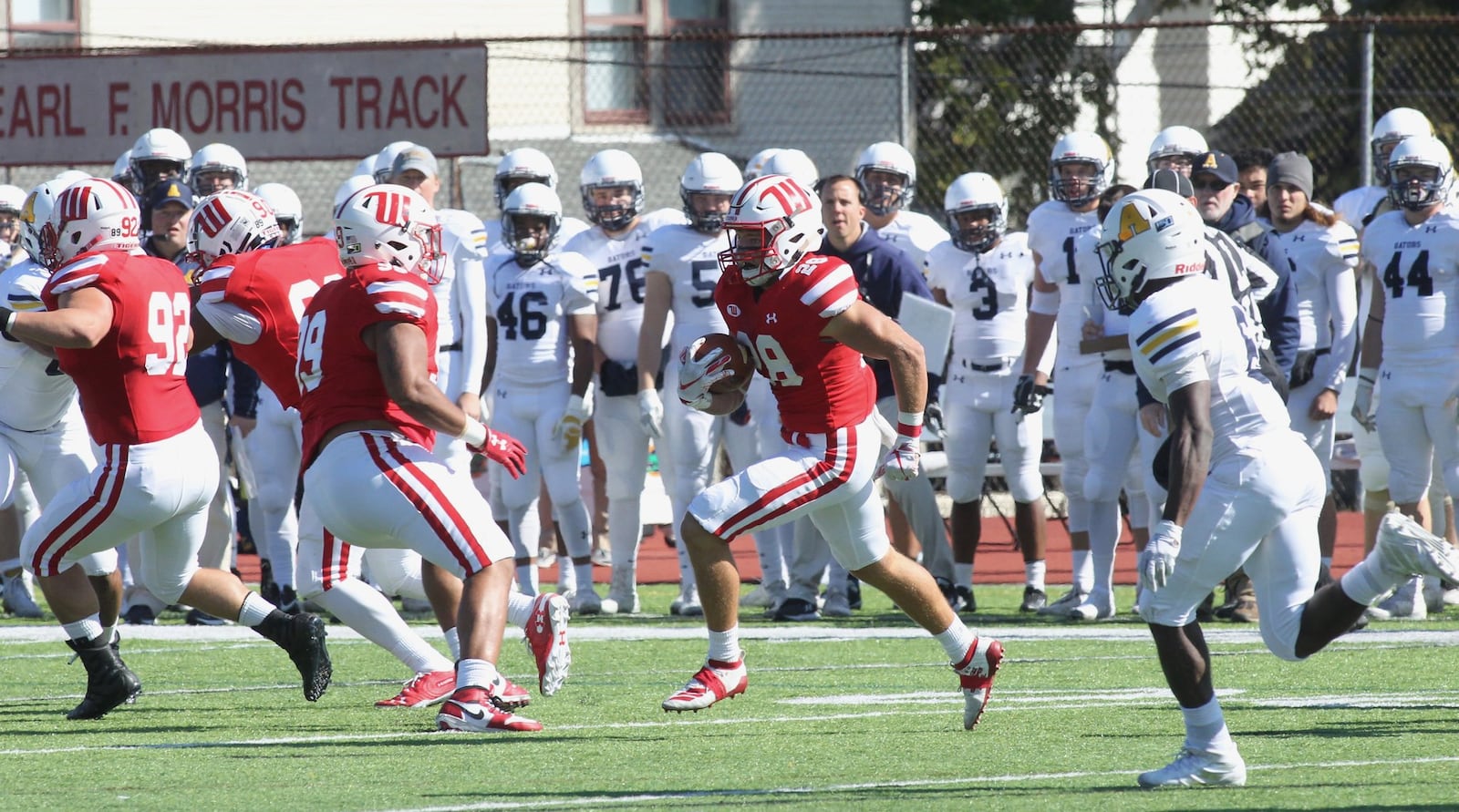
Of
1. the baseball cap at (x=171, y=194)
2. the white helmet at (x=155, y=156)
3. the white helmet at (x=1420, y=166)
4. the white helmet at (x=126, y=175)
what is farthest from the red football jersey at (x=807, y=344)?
the white helmet at (x=126, y=175)

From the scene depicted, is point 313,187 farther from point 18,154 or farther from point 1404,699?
point 1404,699

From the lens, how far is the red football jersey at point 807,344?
242 inches

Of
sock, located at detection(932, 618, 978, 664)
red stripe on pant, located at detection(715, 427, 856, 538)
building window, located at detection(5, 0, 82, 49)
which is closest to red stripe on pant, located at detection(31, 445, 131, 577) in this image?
red stripe on pant, located at detection(715, 427, 856, 538)

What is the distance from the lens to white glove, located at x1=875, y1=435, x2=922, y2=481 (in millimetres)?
6152

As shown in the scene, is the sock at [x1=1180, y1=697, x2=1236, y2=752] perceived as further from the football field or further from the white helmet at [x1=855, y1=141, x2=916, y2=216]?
the white helmet at [x1=855, y1=141, x2=916, y2=216]

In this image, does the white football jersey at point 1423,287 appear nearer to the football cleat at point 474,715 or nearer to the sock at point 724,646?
the sock at point 724,646

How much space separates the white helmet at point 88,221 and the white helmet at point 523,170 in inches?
158

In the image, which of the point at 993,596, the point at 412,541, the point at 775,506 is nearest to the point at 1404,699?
the point at 775,506

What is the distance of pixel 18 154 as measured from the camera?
13055mm

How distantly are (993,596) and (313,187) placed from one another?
8.64 m

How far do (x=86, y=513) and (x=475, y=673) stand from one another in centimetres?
138

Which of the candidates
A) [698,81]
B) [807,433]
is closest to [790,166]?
[807,433]

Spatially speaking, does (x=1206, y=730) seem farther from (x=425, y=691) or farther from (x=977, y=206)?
(x=977, y=206)

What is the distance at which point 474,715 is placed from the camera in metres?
5.84
